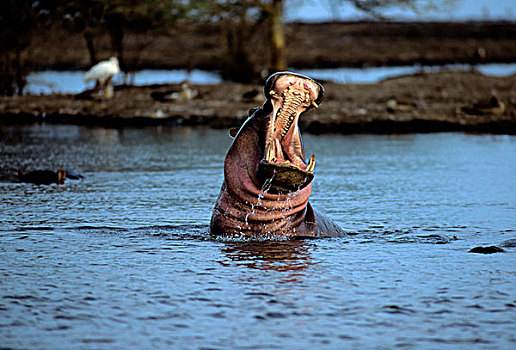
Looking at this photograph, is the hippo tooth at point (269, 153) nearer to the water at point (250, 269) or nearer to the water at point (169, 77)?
the water at point (250, 269)

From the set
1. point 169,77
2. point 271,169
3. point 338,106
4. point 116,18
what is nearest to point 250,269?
point 271,169

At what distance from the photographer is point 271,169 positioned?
6434 mm

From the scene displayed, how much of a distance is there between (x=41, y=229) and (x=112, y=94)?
1463 centimetres

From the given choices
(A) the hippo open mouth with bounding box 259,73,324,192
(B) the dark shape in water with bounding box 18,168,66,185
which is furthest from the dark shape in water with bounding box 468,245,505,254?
(B) the dark shape in water with bounding box 18,168,66,185

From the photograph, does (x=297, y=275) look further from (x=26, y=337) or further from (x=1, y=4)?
(x=1, y=4)

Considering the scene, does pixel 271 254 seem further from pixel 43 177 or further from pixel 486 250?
pixel 43 177

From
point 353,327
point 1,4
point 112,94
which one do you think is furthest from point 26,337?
point 1,4

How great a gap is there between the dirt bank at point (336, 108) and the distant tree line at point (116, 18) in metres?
1.34

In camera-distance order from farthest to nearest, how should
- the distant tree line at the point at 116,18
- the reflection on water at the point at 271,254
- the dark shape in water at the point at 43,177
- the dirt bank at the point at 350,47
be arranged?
the dirt bank at the point at 350,47 < the distant tree line at the point at 116,18 < the dark shape in water at the point at 43,177 < the reflection on water at the point at 271,254

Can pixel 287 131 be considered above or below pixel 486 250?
above

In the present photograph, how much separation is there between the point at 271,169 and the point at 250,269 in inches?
26.9

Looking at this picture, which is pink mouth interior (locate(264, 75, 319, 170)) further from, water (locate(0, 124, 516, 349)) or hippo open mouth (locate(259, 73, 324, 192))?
water (locate(0, 124, 516, 349))

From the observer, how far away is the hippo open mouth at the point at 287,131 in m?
6.46

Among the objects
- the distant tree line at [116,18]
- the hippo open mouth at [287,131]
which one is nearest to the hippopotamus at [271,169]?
the hippo open mouth at [287,131]
